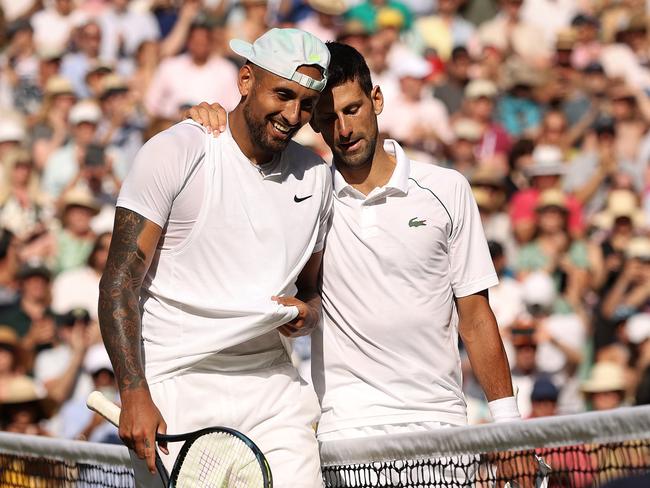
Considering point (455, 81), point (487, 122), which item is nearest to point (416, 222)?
point (487, 122)

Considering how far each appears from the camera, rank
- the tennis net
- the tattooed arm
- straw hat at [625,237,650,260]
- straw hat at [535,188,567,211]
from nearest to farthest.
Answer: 1. the tennis net
2. the tattooed arm
3. straw hat at [625,237,650,260]
4. straw hat at [535,188,567,211]

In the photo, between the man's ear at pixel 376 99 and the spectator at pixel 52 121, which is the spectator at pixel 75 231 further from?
the man's ear at pixel 376 99

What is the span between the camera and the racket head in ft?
15.0

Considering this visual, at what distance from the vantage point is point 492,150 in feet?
41.9

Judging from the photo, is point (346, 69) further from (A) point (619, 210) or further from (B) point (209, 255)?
(A) point (619, 210)

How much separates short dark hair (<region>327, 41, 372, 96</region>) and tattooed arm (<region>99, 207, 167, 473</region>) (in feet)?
3.70

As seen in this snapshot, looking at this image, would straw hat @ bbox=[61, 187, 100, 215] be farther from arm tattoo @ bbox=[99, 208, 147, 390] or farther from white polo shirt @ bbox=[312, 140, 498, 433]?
arm tattoo @ bbox=[99, 208, 147, 390]

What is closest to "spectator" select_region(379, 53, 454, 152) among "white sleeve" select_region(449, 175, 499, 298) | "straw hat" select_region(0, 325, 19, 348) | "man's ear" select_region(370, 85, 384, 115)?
"straw hat" select_region(0, 325, 19, 348)

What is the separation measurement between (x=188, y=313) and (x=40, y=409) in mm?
4910

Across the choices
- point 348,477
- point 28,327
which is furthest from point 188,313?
point 28,327

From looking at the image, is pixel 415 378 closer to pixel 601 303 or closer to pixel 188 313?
pixel 188 313

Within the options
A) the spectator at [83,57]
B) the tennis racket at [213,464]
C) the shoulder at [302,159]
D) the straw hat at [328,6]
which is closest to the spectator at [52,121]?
the spectator at [83,57]

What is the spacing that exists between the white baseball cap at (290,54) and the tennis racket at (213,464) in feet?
4.13

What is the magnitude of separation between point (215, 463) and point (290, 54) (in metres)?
1.43
